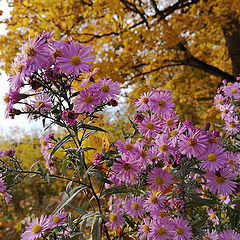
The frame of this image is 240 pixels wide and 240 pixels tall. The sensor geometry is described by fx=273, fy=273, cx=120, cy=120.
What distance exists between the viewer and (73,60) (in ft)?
2.70

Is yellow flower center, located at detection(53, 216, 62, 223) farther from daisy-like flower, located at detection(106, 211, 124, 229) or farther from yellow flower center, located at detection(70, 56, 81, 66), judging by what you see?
yellow flower center, located at detection(70, 56, 81, 66)

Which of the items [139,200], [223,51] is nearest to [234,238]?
[139,200]

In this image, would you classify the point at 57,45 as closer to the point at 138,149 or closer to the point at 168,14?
the point at 138,149

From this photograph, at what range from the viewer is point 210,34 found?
3.57m

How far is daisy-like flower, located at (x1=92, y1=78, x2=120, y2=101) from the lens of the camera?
867mm

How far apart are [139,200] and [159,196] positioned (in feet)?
0.33

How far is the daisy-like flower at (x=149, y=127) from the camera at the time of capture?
0.97m

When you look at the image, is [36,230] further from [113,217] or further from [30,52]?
[30,52]

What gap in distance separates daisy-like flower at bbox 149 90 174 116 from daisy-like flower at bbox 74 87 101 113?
215 mm

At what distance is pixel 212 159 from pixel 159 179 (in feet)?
0.60

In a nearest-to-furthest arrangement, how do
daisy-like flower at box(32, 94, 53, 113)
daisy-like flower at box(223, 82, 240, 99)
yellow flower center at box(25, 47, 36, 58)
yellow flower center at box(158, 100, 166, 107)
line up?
yellow flower center at box(25, 47, 36, 58) < daisy-like flower at box(32, 94, 53, 113) < yellow flower center at box(158, 100, 166, 107) < daisy-like flower at box(223, 82, 240, 99)

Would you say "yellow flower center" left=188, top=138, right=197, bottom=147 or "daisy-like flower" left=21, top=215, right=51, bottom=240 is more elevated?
"yellow flower center" left=188, top=138, right=197, bottom=147

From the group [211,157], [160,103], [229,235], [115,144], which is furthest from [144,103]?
[229,235]

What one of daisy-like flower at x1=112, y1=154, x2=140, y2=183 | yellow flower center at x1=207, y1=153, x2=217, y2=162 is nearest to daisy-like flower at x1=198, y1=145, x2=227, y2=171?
yellow flower center at x1=207, y1=153, x2=217, y2=162
